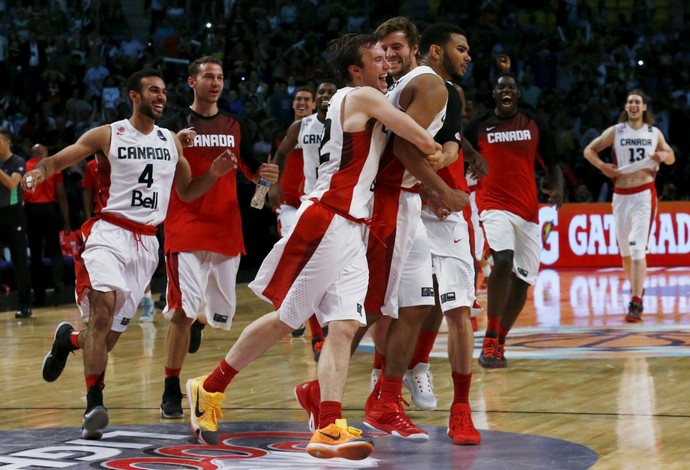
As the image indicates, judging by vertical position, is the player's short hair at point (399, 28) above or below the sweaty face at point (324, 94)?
below

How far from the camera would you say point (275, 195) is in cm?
993

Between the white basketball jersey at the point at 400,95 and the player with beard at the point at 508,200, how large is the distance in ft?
9.54

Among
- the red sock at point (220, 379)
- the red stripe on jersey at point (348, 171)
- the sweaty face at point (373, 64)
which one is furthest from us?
the red sock at point (220, 379)

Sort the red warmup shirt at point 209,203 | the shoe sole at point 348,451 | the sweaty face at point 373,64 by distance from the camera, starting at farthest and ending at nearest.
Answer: the red warmup shirt at point 209,203
the sweaty face at point 373,64
the shoe sole at point 348,451

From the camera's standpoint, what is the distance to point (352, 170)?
19.0 ft

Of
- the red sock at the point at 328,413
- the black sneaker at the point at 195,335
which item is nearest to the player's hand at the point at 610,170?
the black sneaker at the point at 195,335

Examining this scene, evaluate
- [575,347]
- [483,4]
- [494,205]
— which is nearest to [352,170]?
[494,205]

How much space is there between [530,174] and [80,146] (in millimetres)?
3746

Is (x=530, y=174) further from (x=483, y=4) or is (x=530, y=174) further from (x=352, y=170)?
(x=483, y=4)

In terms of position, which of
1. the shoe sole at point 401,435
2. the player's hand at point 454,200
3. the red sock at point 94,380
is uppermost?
the player's hand at point 454,200

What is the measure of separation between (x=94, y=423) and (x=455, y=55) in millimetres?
2665

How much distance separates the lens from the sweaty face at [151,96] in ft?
23.3

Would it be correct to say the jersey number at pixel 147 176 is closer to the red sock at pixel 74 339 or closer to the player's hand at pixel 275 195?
the red sock at pixel 74 339

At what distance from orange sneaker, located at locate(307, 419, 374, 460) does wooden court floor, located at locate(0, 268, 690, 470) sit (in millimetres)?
634
